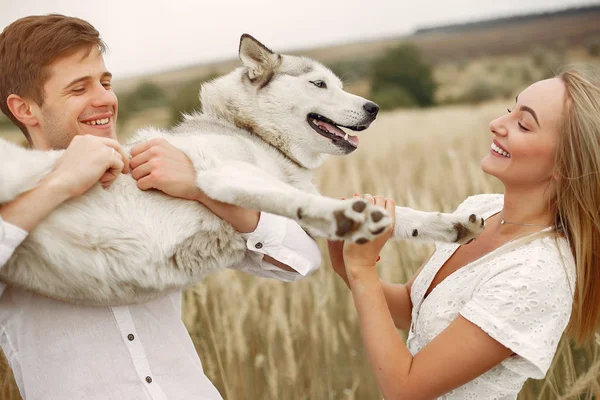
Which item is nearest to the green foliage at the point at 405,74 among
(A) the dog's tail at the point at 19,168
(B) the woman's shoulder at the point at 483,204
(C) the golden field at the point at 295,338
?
(C) the golden field at the point at 295,338

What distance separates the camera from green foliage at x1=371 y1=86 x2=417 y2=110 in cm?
1406

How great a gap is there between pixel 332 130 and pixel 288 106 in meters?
0.22

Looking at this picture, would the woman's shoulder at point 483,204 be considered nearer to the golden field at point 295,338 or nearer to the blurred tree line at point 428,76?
the golden field at point 295,338

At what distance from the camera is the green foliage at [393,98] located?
553 inches

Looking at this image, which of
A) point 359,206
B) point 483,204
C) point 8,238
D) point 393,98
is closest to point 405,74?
point 393,98

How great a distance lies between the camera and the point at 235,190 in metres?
1.81

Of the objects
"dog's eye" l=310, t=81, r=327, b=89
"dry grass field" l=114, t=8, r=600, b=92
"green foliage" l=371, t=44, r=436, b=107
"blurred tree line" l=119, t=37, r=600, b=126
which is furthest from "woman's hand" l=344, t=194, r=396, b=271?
"green foliage" l=371, t=44, r=436, b=107

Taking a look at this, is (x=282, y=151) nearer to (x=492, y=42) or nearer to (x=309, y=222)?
(x=309, y=222)

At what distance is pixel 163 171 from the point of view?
1880mm

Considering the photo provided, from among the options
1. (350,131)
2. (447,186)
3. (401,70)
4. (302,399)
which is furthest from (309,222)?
(401,70)

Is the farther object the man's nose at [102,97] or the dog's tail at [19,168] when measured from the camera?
the man's nose at [102,97]

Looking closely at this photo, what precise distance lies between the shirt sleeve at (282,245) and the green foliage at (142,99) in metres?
5.84

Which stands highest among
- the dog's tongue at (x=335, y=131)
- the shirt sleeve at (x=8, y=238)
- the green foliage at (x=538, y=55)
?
the shirt sleeve at (x=8, y=238)

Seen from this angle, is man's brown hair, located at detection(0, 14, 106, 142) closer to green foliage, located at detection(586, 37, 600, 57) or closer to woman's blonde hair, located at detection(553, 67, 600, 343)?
woman's blonde hair, located at detection(553, 67, 600, 343)
